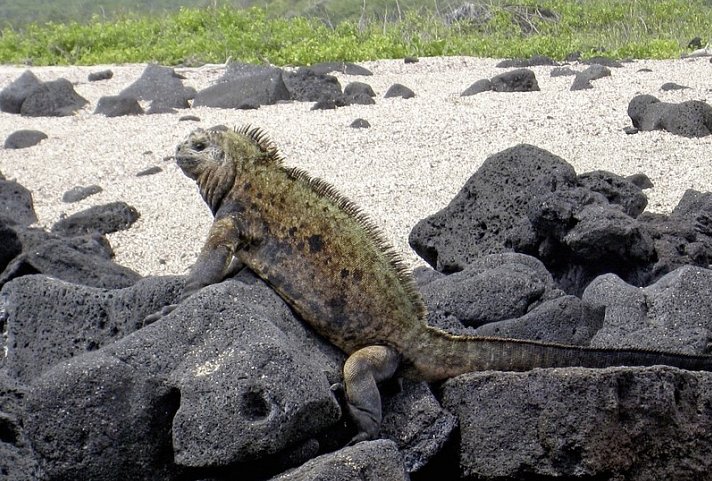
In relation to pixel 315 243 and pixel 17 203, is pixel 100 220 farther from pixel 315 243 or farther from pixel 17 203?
pixel 315 243

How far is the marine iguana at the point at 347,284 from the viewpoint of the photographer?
3068 mm

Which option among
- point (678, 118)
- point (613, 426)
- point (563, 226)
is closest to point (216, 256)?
point (613, 426)

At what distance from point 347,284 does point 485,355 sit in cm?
47

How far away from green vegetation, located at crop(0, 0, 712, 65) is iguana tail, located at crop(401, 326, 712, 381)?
33.0ft

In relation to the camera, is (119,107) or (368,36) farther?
(368,36)

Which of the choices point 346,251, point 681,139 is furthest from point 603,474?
point 681,139

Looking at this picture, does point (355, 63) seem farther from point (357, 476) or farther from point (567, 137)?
point (357, 476)

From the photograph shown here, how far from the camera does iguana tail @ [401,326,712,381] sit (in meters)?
3.06

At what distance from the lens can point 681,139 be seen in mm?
7742

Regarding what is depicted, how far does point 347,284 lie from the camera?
124 inches

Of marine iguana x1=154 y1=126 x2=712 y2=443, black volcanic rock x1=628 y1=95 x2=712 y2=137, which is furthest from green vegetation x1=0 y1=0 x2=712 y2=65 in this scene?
marine iguana x1=154 y1=126 x2=712 y2=443

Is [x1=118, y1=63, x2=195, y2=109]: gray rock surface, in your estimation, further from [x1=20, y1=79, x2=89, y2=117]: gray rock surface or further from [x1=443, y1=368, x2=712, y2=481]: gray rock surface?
[x1=443, y1=368, x2=712, y2=481]: gray rock surface

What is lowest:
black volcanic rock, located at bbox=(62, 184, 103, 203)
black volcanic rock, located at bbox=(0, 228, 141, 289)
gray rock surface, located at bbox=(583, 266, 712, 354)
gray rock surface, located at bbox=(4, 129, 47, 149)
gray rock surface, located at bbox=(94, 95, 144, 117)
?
gray rock surface, located at bbox=(94, 95, 144, 117)

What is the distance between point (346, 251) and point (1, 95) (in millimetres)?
9497
